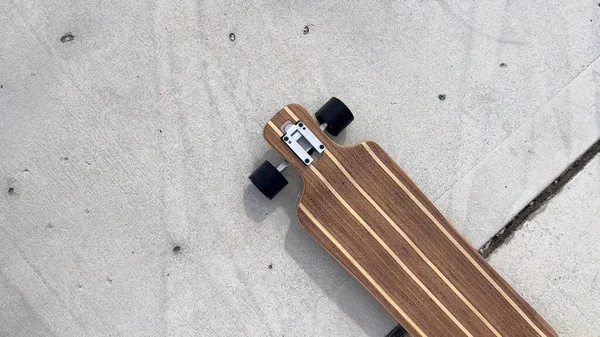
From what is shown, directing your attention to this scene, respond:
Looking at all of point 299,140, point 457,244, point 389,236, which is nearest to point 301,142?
point 299,140

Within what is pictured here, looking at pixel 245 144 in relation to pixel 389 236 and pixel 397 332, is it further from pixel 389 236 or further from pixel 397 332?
pixel 397 332

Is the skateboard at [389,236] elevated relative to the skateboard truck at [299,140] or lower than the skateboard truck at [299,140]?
lower

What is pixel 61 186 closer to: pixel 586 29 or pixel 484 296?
pixel 484 296

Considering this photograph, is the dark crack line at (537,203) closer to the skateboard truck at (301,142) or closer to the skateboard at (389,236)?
the skateboard at (389,236)

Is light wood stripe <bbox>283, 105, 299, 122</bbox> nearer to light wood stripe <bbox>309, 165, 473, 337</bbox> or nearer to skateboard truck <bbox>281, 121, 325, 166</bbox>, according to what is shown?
skateboard truck <bbox>281, 121, 325, 166</bbox>

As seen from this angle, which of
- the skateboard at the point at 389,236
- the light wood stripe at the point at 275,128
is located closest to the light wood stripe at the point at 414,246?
the skateboard at the point at 389,236

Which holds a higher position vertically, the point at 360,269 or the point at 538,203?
the point at 538,203
